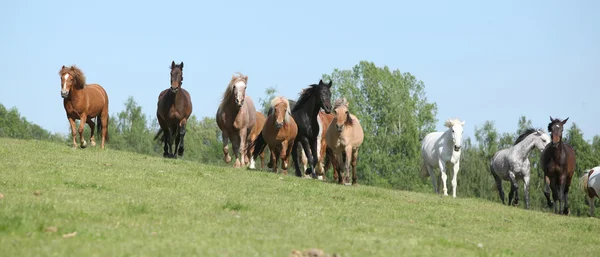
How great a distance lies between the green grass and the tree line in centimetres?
4675

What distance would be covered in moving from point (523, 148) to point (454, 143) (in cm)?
259

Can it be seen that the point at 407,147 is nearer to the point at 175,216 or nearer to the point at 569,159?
the point at 569,159

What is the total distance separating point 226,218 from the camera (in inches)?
505

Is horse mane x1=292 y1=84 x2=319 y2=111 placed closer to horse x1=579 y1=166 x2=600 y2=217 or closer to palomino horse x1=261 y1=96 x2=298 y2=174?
palomino horse x1=261 y1=96 x2=298 y2=174

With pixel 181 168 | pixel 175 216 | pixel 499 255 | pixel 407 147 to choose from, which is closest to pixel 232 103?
pixel 181 168

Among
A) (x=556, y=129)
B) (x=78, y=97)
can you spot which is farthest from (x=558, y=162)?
(x=78, y=97)

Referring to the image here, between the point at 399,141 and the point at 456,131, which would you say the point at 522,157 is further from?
A: the point at 399,141

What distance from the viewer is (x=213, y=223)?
1219 cm

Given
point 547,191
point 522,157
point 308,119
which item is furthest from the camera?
point 522,157

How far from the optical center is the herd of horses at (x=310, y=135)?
23.1 meters

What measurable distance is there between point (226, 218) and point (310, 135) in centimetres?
1169

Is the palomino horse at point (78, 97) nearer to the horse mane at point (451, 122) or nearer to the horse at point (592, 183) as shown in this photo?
the horse mane at point (451, 122)

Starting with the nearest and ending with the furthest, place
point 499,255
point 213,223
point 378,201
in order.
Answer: point 499,255 → point 213,223 → point 378,201

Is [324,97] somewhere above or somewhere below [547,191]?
above
